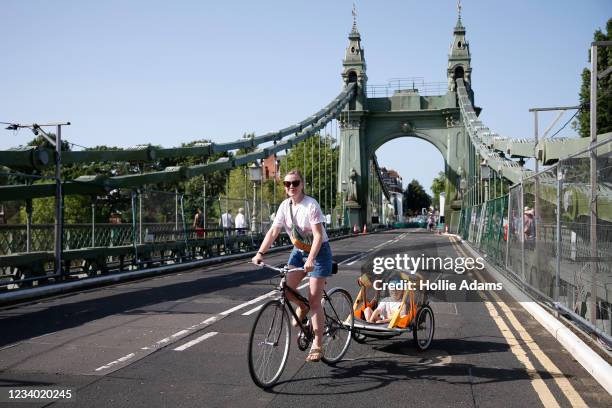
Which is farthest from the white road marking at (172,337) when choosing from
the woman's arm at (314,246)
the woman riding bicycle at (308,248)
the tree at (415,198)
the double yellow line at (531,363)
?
the tree at (415,198)

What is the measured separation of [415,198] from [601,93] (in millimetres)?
147604

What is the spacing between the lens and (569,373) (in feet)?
19.6

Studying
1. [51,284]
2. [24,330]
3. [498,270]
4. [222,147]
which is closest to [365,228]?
[222,147]

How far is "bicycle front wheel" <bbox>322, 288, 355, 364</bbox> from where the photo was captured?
617 centimetres

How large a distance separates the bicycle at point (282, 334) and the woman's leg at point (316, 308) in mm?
87

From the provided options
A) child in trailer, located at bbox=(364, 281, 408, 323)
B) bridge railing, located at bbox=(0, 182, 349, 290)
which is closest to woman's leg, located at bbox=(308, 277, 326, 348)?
child in trailer, located at bbox=(364, 281, 408, 323)

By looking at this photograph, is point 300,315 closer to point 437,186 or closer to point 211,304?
point 211,304

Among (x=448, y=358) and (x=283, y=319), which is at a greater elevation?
(x=283, y=319)

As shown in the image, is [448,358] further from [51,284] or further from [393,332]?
[51,284]

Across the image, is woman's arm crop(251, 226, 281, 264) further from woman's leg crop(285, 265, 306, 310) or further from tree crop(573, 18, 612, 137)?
tree crop(573, 18, 612, 137)

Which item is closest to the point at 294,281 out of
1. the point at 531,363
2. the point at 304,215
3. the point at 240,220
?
the point at 304,215

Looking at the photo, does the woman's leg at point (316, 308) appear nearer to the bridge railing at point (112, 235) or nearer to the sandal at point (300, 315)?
the sandal at point (300, 315)

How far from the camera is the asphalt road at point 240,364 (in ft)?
16.9

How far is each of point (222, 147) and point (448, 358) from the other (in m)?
22.1
